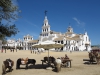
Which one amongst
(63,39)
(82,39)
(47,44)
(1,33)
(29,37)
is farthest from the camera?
(29,37)

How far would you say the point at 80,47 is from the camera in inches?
3056

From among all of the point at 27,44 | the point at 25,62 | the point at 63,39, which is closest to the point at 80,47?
the point at 63,39

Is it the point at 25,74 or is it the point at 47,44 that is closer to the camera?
the point at 25,74

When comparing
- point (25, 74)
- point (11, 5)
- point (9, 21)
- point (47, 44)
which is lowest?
point (25, 74)

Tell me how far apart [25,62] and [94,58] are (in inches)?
285

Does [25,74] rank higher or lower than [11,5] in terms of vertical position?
lower

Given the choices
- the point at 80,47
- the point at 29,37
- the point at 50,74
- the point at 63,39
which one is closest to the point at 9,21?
the point at 50,74

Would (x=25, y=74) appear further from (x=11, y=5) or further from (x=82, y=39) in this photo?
(x=82, y=39)

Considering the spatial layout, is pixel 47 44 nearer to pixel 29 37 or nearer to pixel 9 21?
pixel 9 21

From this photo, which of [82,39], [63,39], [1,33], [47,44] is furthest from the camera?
[82,39]

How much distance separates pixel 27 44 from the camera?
95125 mm

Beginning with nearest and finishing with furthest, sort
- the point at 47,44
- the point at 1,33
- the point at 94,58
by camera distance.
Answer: the point at 1,33
the point at 47,44
the point at 94,58

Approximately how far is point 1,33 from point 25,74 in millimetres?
2965

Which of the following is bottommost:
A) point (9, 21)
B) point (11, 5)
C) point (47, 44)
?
point (47, 44)
